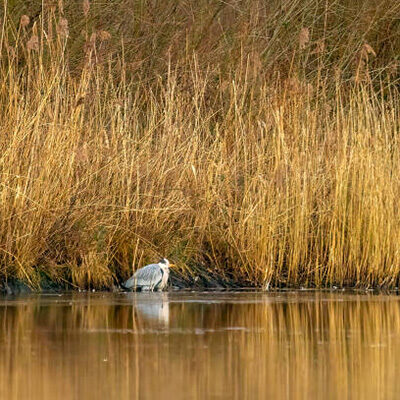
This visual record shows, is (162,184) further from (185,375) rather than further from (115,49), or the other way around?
(185,375)

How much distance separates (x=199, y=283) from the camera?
962 cm

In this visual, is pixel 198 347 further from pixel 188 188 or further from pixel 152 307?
pixel 188 188

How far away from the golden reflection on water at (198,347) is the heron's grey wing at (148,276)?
0.39 ft

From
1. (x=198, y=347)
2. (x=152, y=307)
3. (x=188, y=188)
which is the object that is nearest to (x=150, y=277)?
(x=152, y=307)

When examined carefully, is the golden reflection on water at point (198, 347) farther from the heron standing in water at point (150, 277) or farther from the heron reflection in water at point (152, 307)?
the heron standing in water at point (150, 277)

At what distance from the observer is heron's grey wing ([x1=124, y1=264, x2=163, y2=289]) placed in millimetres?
8727

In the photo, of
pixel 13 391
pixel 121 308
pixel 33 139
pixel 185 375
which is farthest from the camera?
pixel 33 139

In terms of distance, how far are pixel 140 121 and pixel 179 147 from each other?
1593mm

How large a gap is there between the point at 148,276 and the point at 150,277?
0.06 ft

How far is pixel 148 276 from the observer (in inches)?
344

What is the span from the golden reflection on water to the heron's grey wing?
4.7 inches

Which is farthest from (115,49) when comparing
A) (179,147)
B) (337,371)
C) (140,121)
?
(337,371)

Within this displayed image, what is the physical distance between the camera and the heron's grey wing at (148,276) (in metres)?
8.73

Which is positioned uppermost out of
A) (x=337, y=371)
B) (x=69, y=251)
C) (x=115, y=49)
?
(x=115, y=49)
